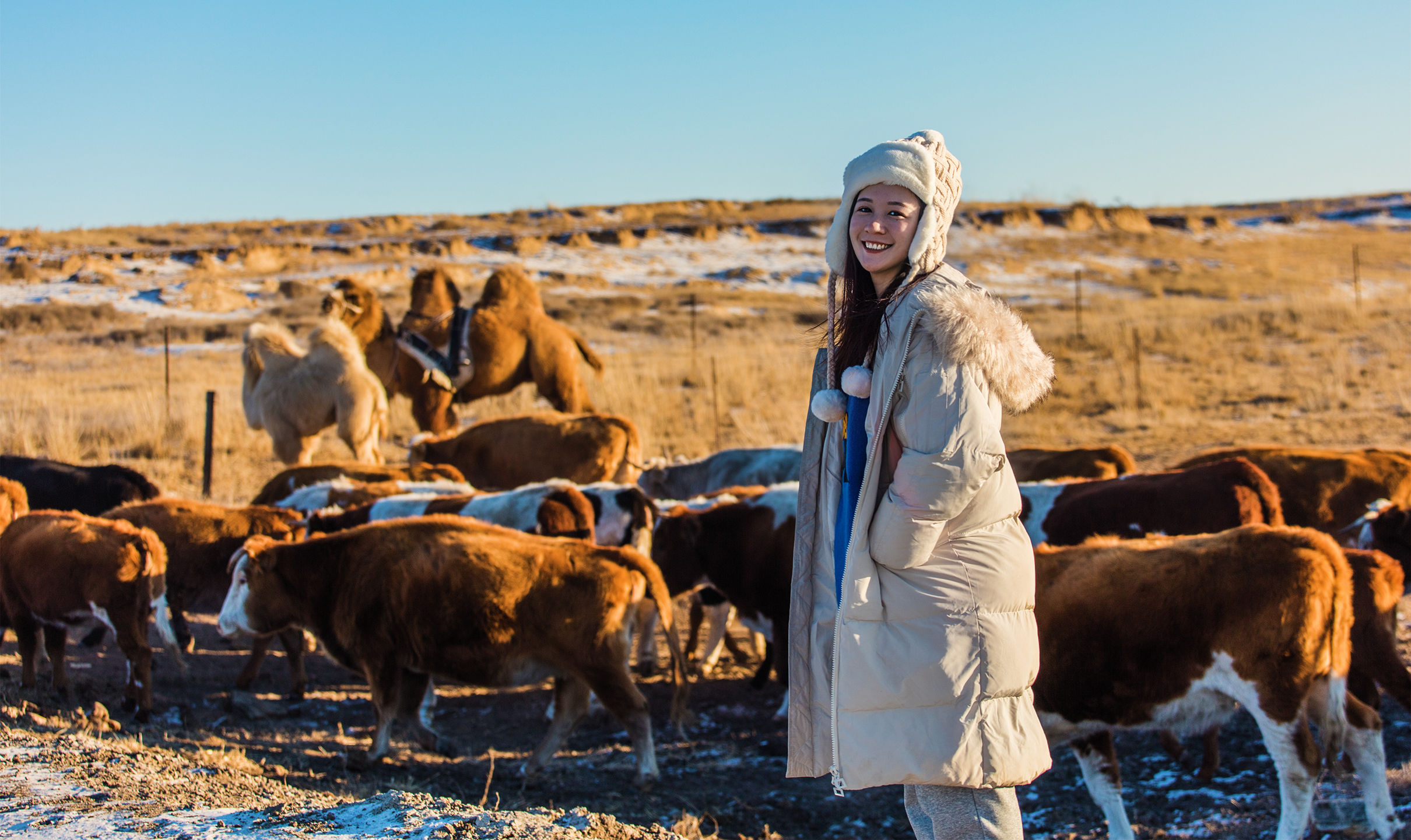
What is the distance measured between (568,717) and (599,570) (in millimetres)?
927

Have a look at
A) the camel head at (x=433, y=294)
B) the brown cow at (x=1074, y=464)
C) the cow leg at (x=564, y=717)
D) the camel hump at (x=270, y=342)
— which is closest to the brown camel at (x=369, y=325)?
the camel head at (x=433, y=294)

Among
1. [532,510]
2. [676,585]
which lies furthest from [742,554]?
[532,510]

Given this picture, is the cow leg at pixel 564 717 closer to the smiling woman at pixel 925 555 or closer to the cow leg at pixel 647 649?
the cow leg at pixel 647 649

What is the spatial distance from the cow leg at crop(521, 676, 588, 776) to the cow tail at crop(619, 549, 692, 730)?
0.65m

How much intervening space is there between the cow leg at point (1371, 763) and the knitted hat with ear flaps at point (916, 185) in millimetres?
3762

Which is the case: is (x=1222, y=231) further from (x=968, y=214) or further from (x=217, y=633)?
(x=217, y=633)

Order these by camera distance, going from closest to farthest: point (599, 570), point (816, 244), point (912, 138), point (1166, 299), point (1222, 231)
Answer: point (912, 138) → point (599, 570) → point (1166, 299) → point (816, 244) → point (1222, 231)

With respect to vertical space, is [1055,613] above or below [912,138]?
below

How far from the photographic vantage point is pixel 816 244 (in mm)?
62406

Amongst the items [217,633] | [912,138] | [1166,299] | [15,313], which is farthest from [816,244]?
[912,138]

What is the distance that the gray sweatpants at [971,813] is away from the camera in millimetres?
2930

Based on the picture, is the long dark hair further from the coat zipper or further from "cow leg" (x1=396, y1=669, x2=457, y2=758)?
"cow leg" (x1=396, y1=669, x2=457, y2=758)

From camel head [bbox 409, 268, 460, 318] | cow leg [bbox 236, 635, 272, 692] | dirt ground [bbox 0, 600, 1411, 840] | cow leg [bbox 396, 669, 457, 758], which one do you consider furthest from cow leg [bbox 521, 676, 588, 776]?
camel head [bbox 409, 268, 460, 318]

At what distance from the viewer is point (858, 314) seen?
123 inches
